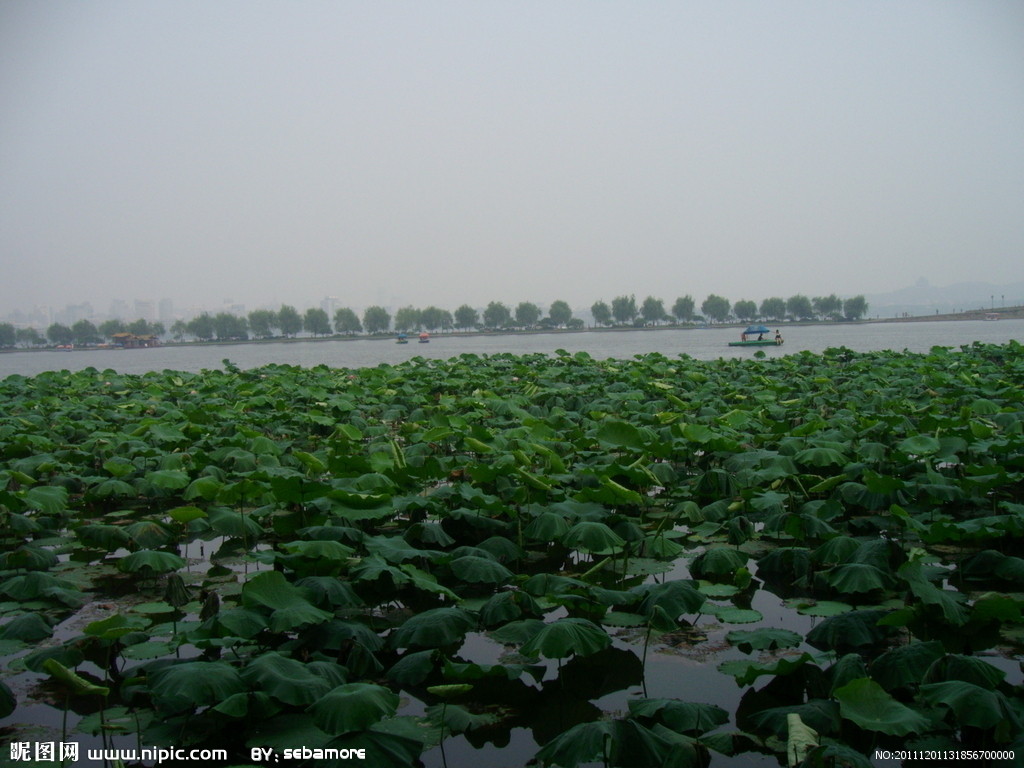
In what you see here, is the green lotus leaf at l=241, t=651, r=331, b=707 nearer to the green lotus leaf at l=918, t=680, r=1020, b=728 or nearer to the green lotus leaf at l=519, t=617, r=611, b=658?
the green lotus leaf at l=519, t=617, r=611, b=658

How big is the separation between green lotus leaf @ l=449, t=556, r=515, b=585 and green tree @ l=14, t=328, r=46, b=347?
138 metres

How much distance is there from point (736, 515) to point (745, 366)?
1658 centimetres

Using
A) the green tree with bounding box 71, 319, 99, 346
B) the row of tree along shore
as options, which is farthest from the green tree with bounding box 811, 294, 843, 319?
the green tree with bounding box 71, 319, 99, 346

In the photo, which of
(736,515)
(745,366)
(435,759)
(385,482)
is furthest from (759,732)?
(745,366)

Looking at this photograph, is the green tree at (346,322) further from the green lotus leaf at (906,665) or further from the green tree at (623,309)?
the green lotus leaf at (906,665)

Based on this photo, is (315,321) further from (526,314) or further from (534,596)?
(534,596)

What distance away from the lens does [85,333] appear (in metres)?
122

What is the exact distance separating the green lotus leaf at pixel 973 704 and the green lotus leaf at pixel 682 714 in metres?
1.15

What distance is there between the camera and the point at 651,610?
6137 mm

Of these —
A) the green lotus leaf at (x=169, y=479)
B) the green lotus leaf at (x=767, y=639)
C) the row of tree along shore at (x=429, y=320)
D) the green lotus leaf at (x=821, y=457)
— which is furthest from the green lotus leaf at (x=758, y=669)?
the row of tree along shore at (x=429, y=320)

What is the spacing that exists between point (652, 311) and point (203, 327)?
7733 cm

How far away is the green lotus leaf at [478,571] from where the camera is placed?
22.1 ft

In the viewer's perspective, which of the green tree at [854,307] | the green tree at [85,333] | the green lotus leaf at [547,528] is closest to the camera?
the green lotus leaf at [547,528]

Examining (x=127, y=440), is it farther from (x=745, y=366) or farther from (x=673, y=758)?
(x=745, y=366)
